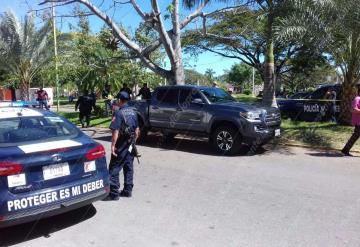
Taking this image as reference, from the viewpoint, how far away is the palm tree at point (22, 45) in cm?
2203

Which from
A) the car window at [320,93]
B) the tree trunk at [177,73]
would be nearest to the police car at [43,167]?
the tree trunk at [177,73]

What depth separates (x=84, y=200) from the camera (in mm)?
5152

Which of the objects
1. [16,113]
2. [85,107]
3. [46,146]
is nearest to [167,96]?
[85,107]

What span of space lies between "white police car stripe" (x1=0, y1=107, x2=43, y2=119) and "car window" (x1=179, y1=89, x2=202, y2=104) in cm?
584

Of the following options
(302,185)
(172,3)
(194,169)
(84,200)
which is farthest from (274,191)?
(172,3)

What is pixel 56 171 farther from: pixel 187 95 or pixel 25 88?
pixel 25 88

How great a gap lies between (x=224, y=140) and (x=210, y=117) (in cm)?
69

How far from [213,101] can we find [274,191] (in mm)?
4555

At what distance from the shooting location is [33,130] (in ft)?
18.0

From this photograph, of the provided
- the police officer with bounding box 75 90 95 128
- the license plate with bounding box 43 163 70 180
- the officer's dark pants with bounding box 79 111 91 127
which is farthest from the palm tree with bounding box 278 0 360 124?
the officer's dark pants with bounding box 79 111 91 127

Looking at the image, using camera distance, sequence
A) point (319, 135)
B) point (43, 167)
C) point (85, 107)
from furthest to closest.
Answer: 1. point (85, 107)
2. point (319, 135)
3. point (43, 167)

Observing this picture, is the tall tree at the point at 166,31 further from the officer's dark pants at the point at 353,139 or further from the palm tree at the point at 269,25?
the officer's dark pants at the point at 353,139

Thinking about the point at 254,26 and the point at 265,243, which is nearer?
the point at 265,243

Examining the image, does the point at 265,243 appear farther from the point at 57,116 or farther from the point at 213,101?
the point at 213,101
